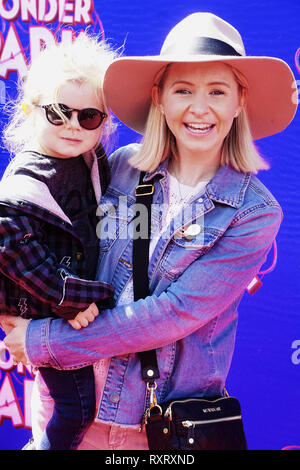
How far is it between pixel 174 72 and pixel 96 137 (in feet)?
1.20

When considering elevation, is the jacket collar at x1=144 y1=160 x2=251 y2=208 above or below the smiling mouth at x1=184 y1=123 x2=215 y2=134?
below

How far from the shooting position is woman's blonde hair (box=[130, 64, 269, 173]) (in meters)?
1.86

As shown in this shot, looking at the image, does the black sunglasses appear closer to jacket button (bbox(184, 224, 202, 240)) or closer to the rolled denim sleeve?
jacket button (bbox(184, 224, 202, 240))

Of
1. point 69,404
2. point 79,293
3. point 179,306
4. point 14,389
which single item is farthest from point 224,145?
point 14,389

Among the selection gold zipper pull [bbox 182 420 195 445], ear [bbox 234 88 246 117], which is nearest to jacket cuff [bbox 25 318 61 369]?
gold zipper pull [bbox 182 420 195 445]

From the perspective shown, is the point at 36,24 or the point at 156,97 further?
the point at 36,24

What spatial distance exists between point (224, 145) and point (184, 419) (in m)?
0.96

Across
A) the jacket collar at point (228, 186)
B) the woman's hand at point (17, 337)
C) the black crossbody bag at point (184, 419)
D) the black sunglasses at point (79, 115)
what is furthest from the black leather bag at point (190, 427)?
the black sunglasses at point (79, 115)

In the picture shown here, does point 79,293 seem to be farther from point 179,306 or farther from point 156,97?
point 156,97

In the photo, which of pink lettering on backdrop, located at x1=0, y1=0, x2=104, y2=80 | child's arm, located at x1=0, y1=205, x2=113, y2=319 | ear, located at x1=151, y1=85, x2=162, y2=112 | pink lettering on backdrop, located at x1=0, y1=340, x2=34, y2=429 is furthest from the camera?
pink lettering on backdrop, located at x1=0, y1=340, x2=34, y2=429

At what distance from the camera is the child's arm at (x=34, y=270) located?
163 centimetres

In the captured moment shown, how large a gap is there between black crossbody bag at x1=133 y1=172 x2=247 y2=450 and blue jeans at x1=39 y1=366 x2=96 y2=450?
0.63ft

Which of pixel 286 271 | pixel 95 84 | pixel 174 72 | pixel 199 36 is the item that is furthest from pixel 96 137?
pixel 286 271

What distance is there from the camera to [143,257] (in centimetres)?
178
